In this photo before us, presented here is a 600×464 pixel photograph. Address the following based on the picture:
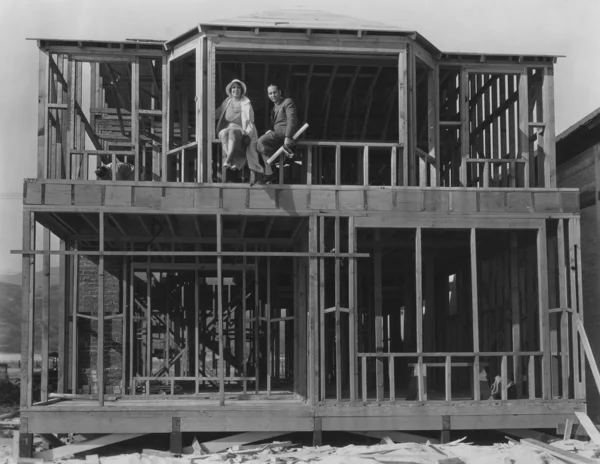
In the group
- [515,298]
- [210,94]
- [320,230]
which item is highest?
[210,94]

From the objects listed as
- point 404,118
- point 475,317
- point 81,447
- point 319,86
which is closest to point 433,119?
point 404,118

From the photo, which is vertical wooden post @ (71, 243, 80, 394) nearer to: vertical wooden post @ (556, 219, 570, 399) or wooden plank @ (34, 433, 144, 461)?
wooden plank @ (34, 433, 144, 461)

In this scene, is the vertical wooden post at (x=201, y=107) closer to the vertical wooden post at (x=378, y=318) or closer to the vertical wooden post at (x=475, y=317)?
the vertical wooden post at (x=378, y=318)

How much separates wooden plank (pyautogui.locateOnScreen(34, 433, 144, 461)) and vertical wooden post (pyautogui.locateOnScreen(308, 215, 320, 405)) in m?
3.14

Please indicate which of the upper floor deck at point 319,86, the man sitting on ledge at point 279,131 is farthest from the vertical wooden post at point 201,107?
the man sitting on ledge at point 279,131

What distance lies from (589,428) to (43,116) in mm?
11501

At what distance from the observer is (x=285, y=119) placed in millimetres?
16812

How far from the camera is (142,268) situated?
2027cm

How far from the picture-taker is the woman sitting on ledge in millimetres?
16484

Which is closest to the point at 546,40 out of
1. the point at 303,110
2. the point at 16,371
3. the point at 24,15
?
the point at 303,110

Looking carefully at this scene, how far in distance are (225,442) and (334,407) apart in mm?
2022

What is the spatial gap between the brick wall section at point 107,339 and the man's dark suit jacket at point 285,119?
247 inches

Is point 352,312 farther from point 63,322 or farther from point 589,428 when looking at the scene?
point 63,322

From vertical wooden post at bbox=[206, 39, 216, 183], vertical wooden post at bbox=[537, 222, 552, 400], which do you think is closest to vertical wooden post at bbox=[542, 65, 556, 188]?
vertical wooden post at bbox=[537, 222, 552, 400]
